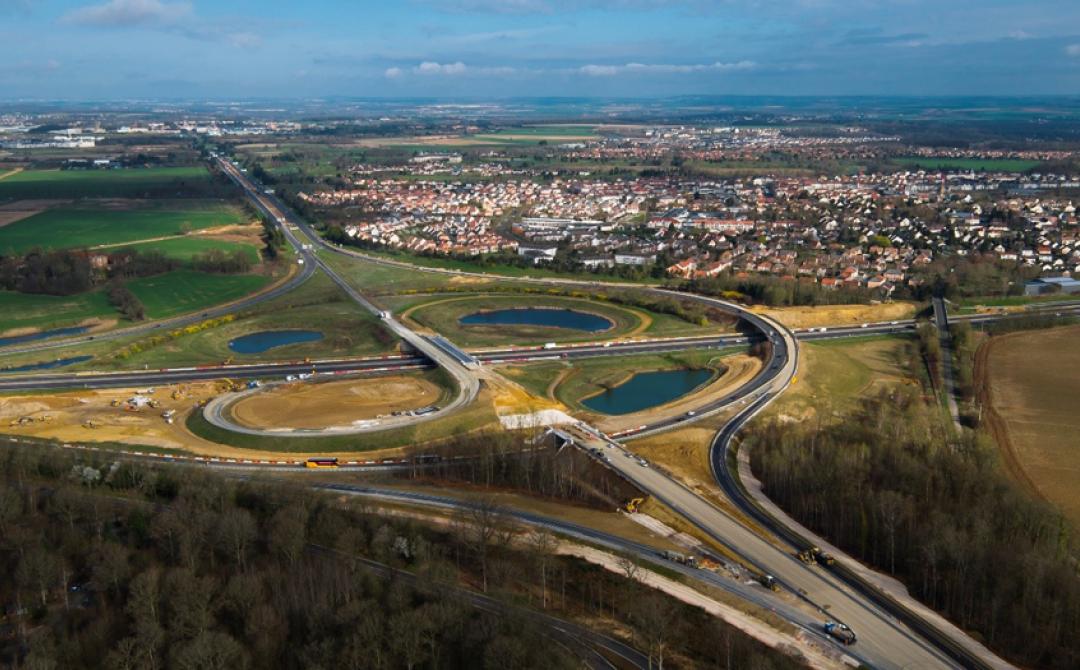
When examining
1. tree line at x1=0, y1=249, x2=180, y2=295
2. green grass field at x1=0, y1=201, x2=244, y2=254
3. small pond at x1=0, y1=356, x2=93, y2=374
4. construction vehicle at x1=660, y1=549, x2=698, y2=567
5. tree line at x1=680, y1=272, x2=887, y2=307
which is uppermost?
green grass field at x1=0, y1=201, x2=244, y2=254

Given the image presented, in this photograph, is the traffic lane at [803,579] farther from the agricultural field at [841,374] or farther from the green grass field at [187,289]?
the green grass field at [187,289]

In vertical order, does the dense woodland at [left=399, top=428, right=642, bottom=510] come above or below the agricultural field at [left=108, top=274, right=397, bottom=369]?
below

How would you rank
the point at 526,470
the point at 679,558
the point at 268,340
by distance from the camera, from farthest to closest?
the point at 268,340, the point at 526,470, the point at 679,558

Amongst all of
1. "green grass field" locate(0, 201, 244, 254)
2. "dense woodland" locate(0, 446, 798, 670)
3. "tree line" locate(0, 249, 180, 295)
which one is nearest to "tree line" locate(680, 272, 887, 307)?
"dense woodland" locate(0, 446, 798, 670)

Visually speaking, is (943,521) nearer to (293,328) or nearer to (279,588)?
(279,588)

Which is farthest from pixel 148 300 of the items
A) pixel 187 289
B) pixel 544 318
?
pixel 544 318

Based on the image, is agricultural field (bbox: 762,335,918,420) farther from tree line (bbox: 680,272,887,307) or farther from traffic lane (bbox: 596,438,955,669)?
traffic lane (bbox: 596,438,955,669)
